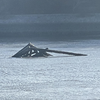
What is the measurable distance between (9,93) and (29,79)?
216cm

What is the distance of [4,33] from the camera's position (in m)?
45.3

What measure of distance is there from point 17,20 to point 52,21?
3318 mm

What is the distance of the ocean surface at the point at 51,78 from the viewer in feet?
47.4

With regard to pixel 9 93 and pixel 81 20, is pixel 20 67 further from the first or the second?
pixel 81 20

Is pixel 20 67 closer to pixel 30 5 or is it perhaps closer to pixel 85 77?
pixel 85 77

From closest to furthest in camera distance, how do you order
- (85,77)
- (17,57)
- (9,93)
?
1. (9,93)
2. (85,77)
3. (17,57)

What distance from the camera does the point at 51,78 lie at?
1691 cm

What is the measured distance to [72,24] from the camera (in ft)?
157

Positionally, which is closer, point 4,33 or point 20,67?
point 20,67

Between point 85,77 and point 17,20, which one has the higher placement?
point 17,20

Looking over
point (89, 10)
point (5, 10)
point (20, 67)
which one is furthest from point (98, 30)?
point (20, 67)

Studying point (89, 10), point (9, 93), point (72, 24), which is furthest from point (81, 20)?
point (9, 93)

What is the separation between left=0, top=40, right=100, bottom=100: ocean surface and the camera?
14.4m

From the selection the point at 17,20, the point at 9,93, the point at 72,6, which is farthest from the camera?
the point at 72,6
